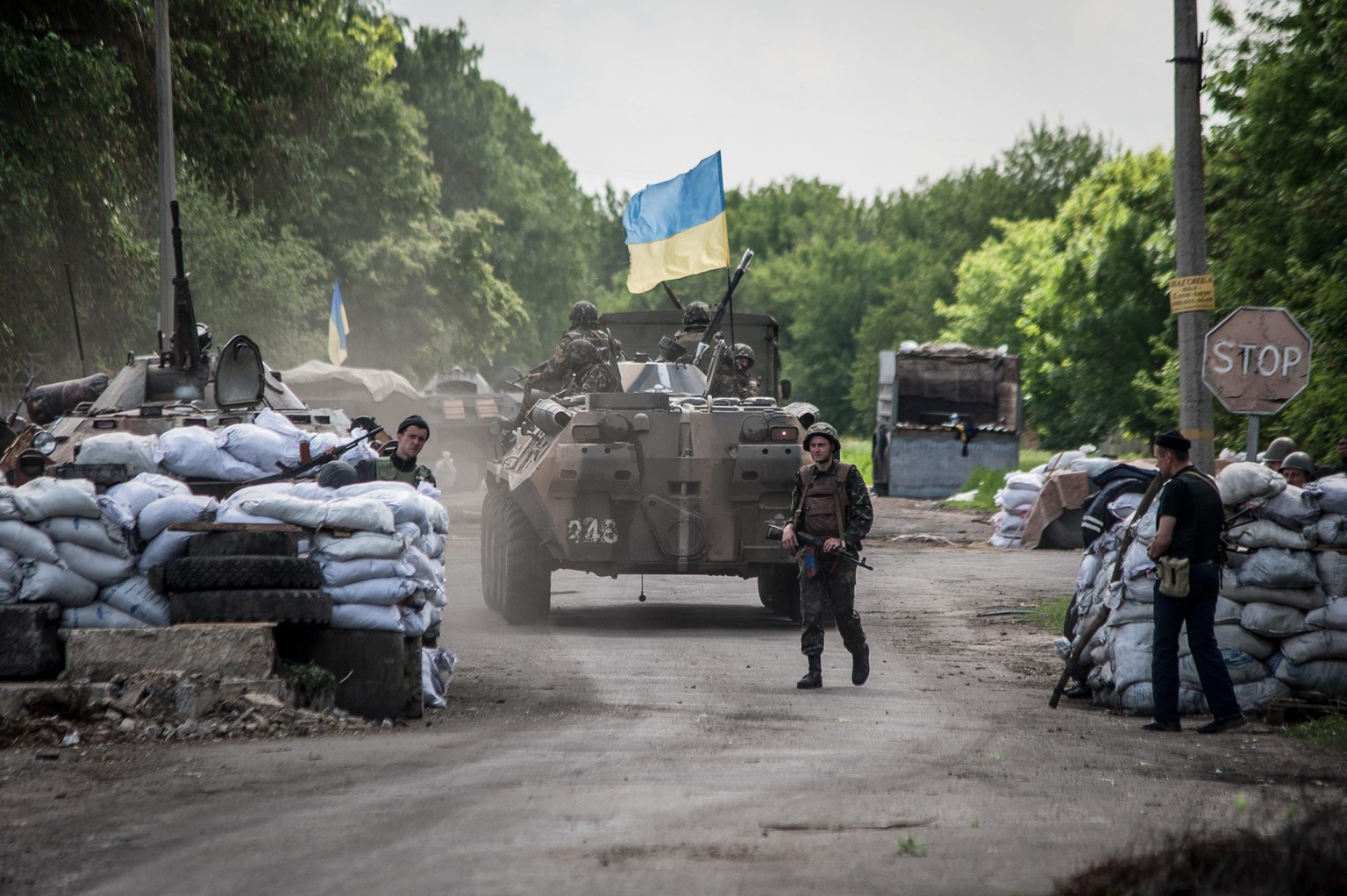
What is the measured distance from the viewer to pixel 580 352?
1557cm

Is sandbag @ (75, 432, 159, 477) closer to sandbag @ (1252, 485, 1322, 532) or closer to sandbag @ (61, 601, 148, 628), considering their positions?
sandbag @ (61, 601, 148, 628)

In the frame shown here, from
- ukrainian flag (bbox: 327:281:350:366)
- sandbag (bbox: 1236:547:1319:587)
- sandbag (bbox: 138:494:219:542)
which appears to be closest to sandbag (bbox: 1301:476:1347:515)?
sandbag (bbox: 1236:547:1319:587)

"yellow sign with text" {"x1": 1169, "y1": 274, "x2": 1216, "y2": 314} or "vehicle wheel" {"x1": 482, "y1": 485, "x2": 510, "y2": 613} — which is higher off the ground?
"yellow sign with text" {"x1": 1169, "y1": 274, "x2": 1216, "y2": 314}

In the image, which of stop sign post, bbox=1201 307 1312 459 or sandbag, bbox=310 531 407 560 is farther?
stop sign post, bbox=1201 307 1312 459

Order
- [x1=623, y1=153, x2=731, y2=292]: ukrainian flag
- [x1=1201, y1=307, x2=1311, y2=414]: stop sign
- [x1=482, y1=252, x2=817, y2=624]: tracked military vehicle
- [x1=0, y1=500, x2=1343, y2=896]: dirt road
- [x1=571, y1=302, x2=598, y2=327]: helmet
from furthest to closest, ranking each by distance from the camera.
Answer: [x1=623, y1=153, x2=731, y2=292]: ukrainian flag < [x1=571, y1=302, x2=598, y2=327]: helmet < [x1=482, y1=252, x2=817, y2=624]: tracked military vehicle < [x1=1201, y1=307, x2=1311, y2=414]: stop sign < [x1=0, y1=500, x2=1343, y2=896]: dirt road

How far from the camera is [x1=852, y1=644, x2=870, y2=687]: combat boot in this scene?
1068 centimetres

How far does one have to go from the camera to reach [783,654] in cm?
1220

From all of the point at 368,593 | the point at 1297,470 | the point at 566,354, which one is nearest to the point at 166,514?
the point at 368,593

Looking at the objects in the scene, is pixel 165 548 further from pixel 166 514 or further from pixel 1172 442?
pixel 1172 442

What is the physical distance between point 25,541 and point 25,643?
1.72 ft

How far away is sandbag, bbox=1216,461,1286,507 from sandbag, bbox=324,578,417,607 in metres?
4.62

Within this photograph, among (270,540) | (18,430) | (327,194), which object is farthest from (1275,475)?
(327,194)

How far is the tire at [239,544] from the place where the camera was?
8711 mm

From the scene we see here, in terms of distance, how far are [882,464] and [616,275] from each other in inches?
2743
